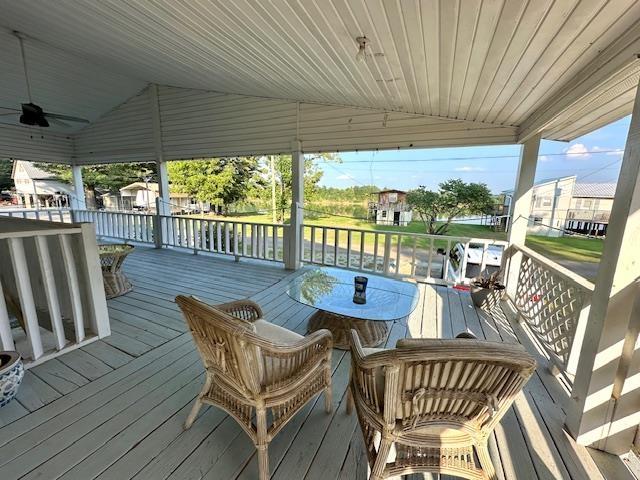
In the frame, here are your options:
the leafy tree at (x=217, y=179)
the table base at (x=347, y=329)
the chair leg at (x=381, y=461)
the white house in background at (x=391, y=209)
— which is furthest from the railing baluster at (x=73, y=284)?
the leafy tree at (x=217, y=179)

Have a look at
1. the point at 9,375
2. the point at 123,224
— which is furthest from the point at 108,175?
the point at 9,375

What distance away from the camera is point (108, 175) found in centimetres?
1386

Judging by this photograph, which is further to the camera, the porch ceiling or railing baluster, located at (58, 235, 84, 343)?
railing baluster, located at (58, 235, 84, 343)

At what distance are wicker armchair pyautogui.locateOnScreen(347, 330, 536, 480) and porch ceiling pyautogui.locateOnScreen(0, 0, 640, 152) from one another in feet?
5.11

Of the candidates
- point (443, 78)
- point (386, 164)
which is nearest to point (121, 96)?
point (386, 164)

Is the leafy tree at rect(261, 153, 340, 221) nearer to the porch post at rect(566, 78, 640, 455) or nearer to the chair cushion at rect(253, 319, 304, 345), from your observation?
the chair cushion at rect(253, 319, 304, 345)

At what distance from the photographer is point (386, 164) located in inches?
196

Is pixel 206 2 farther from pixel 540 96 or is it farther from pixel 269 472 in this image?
pixel 269 472

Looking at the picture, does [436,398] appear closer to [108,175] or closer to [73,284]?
[73,284]

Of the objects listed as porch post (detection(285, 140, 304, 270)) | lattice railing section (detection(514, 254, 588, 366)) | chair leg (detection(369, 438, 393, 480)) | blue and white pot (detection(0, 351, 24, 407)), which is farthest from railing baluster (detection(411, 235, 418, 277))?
blue and white pot (detection(0, 351, 24, 407))

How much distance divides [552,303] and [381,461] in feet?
7.83

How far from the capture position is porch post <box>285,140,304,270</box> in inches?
178

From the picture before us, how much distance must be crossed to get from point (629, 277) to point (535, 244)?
2532 millimetres

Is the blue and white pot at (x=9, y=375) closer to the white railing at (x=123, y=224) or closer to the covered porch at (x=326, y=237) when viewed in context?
the covered porch at (x=326, y=237)
